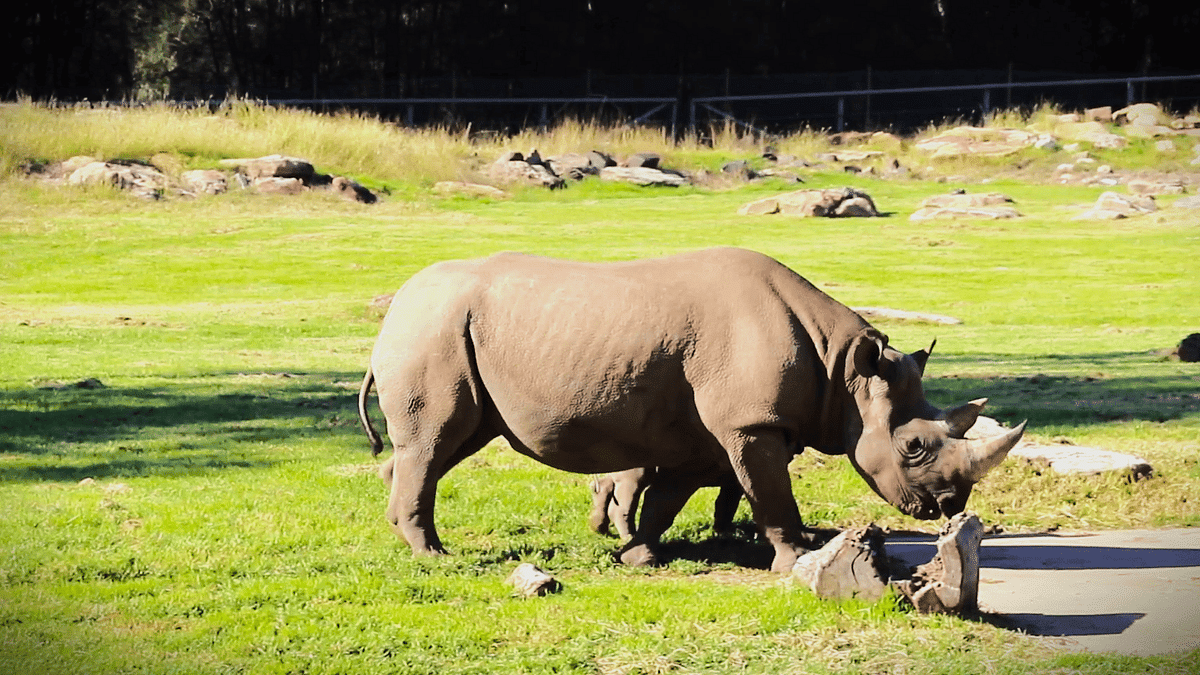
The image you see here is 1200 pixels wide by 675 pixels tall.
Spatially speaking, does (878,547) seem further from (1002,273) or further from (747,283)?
(1002,273)

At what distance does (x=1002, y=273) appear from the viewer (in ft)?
80.1

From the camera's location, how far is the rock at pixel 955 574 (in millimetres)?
6988

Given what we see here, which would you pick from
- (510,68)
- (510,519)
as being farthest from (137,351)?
(510,68)

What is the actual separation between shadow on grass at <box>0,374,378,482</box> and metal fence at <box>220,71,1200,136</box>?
88.7 ft

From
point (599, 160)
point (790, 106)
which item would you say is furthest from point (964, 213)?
point (790, 106)

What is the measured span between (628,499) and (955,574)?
2511 millimetres

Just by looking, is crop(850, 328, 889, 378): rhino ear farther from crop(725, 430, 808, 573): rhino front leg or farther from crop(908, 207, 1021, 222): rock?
crop(908, 207, 1021, 222): rock

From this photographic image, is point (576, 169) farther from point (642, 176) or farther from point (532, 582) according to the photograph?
point (532, 582)

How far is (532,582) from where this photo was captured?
25.1 ft

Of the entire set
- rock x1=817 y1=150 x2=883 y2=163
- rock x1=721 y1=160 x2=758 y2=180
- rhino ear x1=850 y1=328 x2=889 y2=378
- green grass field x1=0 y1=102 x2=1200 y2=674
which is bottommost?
green grass field x1=0 y1=102 x2=1200 y2=674

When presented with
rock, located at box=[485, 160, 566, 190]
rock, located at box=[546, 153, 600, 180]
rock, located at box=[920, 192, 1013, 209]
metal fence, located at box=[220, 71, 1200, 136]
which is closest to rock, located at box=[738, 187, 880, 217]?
rock, located at box=[920, 192, 1013, 209]

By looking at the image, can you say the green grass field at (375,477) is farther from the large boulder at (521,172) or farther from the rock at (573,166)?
the rock at (573,166)

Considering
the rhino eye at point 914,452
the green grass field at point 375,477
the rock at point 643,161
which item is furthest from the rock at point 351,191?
the rhino eye at point 914,452

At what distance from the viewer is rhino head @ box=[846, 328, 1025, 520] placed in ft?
26.0
